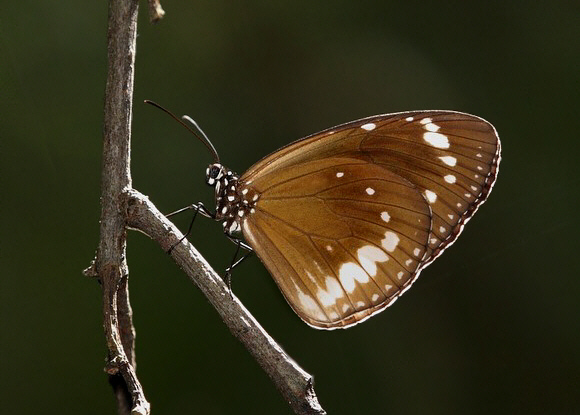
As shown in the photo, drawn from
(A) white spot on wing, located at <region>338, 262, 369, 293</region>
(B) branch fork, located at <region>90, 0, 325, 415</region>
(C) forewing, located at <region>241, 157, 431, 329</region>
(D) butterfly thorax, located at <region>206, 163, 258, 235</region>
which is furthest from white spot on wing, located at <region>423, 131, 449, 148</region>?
(B) branch fork, located at <region>90, 0, 325, 415</region>

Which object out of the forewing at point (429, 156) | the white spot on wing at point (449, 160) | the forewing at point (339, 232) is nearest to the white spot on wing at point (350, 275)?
the forewing at point (339, 232)

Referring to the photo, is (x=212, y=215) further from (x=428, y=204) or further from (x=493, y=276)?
Answer: (x=493, y=276)

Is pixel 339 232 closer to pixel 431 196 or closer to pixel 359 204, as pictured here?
pixel 359 204

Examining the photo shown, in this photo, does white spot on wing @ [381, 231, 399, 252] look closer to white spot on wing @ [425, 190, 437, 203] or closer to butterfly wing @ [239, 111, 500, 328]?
butterfly wing @ [239, 111, 500, 328]

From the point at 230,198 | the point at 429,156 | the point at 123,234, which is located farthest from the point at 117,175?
the point at 429,156

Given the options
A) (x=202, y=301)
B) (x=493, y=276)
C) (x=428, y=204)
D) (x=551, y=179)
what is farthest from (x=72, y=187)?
(x=551, y=179)

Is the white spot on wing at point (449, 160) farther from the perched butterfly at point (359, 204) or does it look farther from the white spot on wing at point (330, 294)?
the white spot on wing at point (330, 294)
